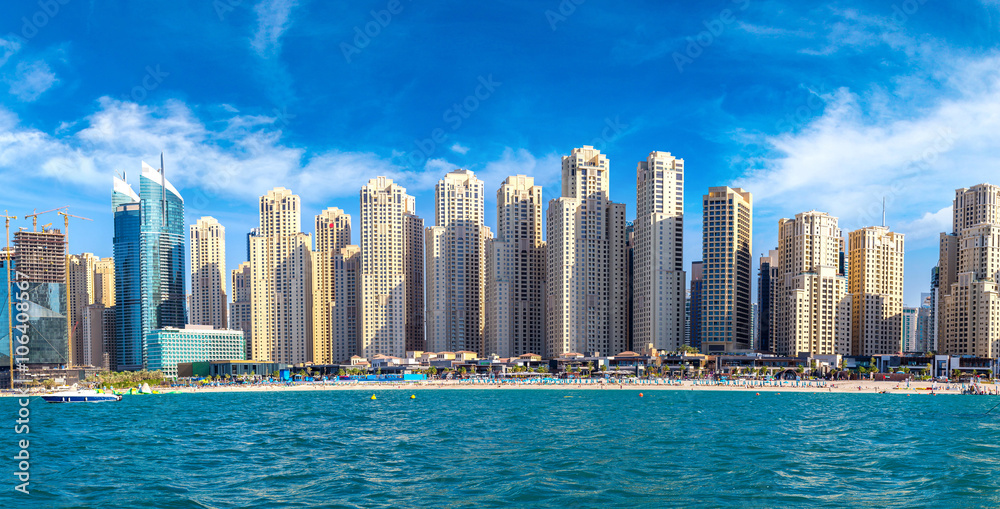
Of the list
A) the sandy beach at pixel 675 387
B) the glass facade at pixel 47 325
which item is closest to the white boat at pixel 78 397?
the sandy beach at pixel 675 387

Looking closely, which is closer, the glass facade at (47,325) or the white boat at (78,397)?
the white boat at (78,397)

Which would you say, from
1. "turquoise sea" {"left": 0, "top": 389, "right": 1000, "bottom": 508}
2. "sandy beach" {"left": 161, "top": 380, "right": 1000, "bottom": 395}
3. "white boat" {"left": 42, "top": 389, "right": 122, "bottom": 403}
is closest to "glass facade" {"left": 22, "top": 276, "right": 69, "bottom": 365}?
"sandy beach" {"left": 161, "top": 380, "right": 1000, "bottom": 395}

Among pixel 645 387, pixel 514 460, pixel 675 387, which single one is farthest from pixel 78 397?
pixel 675 387

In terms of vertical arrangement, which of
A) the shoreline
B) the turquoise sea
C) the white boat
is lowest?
the shoreline

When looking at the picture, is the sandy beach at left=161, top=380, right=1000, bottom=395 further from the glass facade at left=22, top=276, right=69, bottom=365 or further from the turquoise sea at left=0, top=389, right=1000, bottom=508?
the turquoise sea at left=0, top=389, right=1000, bottom=508

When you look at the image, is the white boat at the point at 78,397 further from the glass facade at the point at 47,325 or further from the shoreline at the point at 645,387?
the glass facade at the point at 47,325

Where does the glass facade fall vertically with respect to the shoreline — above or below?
above

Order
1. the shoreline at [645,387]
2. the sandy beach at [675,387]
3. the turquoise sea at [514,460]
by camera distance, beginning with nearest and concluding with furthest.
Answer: the turquoise sea at [514,460] < the sandy beach at [675,387] < the shoreline at [645,387]

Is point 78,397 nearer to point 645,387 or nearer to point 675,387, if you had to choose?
point 645,387

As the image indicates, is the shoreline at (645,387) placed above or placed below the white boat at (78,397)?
below

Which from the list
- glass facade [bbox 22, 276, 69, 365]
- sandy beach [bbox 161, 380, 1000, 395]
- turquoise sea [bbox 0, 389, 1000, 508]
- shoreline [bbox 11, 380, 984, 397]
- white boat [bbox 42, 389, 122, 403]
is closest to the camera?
turquoise sea [bbox 0, 389, 1000, 508]
